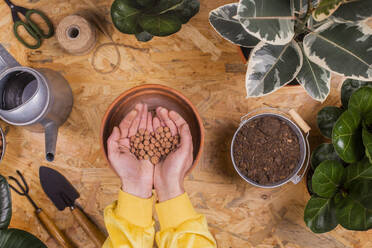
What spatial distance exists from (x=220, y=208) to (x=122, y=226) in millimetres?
317

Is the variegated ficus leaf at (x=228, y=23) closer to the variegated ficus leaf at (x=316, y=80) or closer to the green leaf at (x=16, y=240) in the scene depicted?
the variegated ficus leaf at (x=316, y=80)

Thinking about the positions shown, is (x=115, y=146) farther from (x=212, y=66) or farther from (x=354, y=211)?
(x=354, y=211)

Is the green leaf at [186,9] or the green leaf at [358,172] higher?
the green leaf at [186,9]

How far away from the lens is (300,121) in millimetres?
912

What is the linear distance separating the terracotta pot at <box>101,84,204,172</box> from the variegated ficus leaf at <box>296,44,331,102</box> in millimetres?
309

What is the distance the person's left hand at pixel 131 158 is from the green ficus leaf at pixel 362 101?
579 millimetres

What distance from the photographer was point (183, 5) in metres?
0.77

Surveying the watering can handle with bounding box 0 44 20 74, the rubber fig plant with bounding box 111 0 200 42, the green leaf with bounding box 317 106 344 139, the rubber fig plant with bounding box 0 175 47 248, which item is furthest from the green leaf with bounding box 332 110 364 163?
the watering can handle with bounding box 0 44 20 74

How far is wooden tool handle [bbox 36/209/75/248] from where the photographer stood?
3.05ft

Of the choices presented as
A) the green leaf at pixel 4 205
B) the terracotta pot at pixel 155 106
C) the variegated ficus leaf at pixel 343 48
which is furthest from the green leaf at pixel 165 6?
the green leaf at pixel 4 205

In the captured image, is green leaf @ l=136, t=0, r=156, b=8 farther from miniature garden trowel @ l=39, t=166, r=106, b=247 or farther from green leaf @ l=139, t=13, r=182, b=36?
miniature garden trowel @ l=39, t=166, r=106, b=247

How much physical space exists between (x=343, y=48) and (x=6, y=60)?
1.00 metres

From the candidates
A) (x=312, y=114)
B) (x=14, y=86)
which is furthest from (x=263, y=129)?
(x=14, y=86)

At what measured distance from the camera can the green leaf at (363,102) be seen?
0.64 meters
